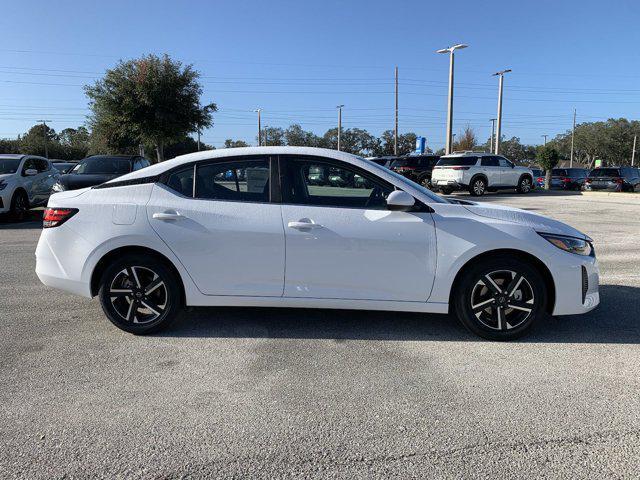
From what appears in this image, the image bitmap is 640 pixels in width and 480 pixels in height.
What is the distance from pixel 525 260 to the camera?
4070 mm

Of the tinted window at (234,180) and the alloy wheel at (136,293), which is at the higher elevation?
the tinted window at (234,180)

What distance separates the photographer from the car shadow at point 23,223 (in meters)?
11.5

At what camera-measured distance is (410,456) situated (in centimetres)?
259

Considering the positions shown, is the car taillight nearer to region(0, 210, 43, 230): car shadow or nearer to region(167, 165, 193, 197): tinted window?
region(167, 165, 193, 197): tinted window

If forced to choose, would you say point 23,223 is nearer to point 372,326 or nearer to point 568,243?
point 372,326

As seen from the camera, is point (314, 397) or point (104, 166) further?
point (104, 166)

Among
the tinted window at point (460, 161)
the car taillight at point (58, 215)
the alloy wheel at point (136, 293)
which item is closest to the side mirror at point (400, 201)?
the alloy wheel at point (136, 293)

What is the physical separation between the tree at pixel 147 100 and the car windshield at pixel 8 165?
1271 cm

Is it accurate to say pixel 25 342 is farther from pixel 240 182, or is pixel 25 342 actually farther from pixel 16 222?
pixel 16 222

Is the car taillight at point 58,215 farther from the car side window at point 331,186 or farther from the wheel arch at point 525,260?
the wheel arch at point 525,260

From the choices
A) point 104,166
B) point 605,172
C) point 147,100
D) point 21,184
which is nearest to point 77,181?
point 104,166

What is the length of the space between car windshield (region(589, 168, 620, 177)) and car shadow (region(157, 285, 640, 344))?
78.6 ft

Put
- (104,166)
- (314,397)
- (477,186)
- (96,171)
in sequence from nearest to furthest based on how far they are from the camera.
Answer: (314,397) → (96,171) → (104,166) → (477,186)

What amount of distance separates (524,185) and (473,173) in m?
3.91
